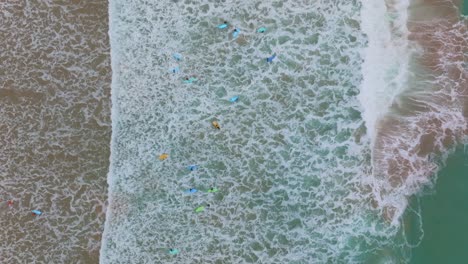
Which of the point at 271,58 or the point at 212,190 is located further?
the point at 271,58

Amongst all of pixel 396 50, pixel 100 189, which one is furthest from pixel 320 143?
pixel 100 189

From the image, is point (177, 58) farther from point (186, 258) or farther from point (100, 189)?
point (186, 258)

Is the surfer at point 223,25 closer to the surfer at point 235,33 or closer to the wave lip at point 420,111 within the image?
the surfer at point 235,33

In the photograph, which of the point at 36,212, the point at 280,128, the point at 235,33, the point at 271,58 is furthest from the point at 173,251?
the point at 235,33

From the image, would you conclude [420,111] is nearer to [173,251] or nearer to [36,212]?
[173,251]

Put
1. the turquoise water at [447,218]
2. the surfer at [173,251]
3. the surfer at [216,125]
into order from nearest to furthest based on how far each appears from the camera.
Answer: the turquoise water at [447,218]
the surfer at [173,251]
the surfer at [216,125]

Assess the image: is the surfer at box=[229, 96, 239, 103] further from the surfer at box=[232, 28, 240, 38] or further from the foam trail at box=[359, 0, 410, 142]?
the foam trail at box=[359, 0, 410, 142]

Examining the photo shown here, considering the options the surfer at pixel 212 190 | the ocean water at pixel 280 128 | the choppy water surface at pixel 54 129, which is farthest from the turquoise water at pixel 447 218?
the choppy water surface at pixel 54 129
